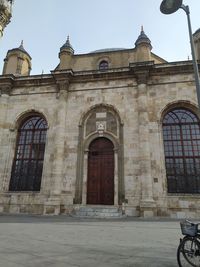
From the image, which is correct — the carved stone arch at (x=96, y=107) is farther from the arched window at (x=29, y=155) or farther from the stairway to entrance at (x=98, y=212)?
the stairway to entrance at (x=98, y=212)

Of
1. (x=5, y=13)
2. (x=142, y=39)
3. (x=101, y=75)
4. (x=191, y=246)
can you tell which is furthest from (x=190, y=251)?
(x=5, y=13)

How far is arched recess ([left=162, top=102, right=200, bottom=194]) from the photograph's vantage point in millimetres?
13570

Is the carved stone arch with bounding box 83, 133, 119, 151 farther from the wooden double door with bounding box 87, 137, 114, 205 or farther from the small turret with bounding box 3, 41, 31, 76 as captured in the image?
the small turret with bounding box 3, 41, 31, 76

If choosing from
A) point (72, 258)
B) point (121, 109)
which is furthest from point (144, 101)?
point (72, 258)

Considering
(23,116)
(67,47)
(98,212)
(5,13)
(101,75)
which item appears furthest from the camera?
(5,13)

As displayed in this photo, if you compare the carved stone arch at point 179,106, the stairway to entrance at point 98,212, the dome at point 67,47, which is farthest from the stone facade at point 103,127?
the dome at point 67,47

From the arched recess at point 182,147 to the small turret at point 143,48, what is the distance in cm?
460

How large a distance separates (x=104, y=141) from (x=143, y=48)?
317 inches

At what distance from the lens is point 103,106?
16016 mm

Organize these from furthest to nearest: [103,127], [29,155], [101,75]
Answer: [101,75] → [29,155] → [103,127]

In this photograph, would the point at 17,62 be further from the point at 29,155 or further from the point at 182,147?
the point at 182,147

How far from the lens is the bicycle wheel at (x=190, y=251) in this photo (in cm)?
358

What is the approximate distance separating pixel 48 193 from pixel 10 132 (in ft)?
18.8

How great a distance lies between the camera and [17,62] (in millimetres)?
19484
